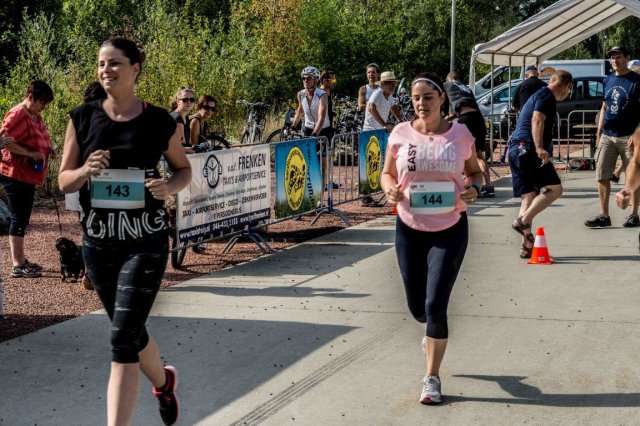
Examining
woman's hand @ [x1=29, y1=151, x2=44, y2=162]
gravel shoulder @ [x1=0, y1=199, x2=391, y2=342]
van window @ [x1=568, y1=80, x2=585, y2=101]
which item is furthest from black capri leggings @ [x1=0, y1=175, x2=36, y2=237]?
van window @ [x1=568, y1=80, x2=585, y2=101]

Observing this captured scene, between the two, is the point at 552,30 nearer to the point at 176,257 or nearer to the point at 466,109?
the point at 466,109

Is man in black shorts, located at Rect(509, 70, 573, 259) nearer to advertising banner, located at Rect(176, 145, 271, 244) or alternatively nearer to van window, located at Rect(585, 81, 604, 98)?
advertising banner, located at Rect(176, 145, 271, 244)

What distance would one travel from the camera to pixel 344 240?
12.3 m

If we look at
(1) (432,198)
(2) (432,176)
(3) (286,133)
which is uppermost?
(2) (432,176)

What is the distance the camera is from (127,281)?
5059 mm

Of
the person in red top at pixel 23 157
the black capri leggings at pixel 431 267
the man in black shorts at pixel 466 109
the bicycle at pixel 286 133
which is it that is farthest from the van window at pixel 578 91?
the black capri leggings at pixel 431 267

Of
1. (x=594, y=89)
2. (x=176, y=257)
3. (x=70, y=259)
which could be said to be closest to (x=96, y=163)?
(x=70, y=259)

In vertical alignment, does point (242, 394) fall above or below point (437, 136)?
below

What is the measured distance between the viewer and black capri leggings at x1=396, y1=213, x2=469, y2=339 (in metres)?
6.08

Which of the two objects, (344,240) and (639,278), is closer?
(639,278)

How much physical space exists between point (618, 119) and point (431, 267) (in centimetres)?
747

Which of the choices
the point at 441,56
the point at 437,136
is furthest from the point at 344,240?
the point at 441,56

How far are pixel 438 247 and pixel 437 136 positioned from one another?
648 millimetres

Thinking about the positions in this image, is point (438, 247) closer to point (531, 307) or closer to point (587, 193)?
point (531, 307)
